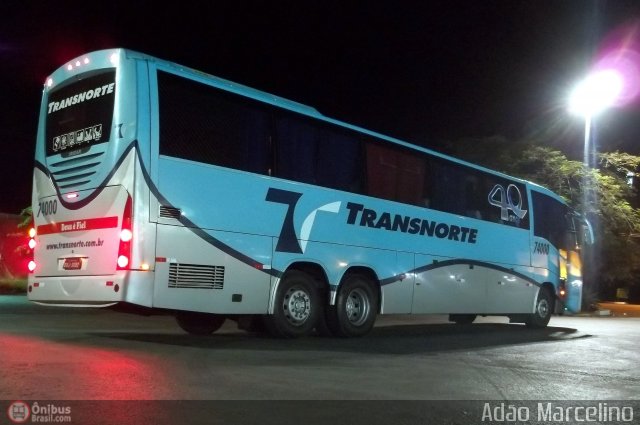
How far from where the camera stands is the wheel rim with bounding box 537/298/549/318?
17.5 m

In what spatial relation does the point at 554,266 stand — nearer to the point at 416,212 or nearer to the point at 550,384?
the point at 416,212

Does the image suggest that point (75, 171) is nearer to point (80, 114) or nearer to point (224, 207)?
point (80, 114)

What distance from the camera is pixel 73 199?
9711 mm

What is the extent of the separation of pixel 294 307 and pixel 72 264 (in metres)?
3.44

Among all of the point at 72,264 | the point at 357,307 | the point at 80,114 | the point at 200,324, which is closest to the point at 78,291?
the point at 72,264

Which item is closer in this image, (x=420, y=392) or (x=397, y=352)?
(x=420, y=392)

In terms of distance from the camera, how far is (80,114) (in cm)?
988

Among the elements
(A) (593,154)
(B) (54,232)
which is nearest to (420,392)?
(B) (54,232)

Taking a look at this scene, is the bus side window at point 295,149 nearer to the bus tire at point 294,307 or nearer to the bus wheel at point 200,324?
the bus tire at point 294,307

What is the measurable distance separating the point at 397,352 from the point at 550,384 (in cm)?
289

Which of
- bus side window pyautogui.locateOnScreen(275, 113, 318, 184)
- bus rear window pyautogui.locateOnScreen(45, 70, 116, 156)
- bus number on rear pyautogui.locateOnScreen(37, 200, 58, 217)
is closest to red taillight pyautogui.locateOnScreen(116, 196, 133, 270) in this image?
bus rear window pyautogui.locateOnScreen(45, 70, 116, 156)

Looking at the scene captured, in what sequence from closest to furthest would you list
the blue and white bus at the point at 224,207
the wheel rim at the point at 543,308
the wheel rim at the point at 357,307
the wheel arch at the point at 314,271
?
the blue and white bus at the point at 224,207 → the wheel arch at the point at 314,271 → the wheel rim at the point at 357,307 → the wheel rim at the point at 543,308

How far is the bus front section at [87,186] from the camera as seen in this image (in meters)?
8.96

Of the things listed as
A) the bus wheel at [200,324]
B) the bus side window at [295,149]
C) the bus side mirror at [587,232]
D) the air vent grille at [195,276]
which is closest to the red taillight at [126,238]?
the air vent grille at [195,276]
